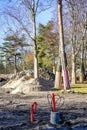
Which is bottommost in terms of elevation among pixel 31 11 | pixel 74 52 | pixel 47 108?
pixel 47 108

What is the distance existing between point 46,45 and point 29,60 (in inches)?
442

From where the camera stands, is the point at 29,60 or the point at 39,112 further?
the point at 29,60

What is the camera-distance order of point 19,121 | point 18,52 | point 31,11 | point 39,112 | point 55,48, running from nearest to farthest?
point 19,121 → point 39,112 → point 31,11 → point 55,48 → point 18,52

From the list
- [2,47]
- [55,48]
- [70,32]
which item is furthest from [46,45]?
[70,32]

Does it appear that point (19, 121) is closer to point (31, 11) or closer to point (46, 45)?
point (31, 11)

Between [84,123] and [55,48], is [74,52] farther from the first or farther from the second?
[84,123]

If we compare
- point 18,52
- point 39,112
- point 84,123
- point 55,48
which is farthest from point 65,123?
point 18,52

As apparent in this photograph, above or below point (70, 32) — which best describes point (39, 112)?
below

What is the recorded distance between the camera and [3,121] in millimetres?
10367

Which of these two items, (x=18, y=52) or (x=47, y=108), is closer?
(x=47, y=108)

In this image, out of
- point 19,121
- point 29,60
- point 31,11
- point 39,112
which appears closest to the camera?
point 19,121

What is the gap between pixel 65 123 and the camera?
9555 millimetres

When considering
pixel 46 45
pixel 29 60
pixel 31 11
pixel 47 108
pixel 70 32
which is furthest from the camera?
pixel 29 60

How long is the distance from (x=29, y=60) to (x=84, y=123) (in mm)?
63121
